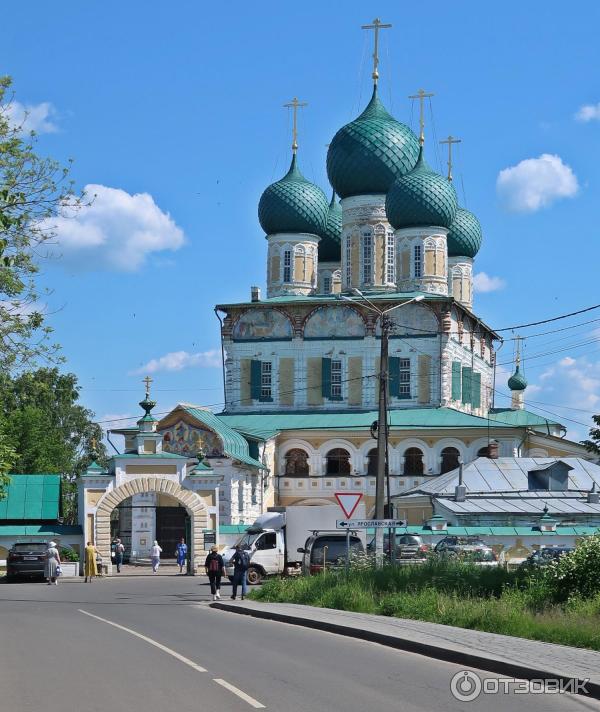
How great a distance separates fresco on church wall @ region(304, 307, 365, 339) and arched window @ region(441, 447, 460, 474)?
627cm

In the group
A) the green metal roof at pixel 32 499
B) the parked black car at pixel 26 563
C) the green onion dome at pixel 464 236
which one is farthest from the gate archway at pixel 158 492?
the green onion dome at pixel 464 236

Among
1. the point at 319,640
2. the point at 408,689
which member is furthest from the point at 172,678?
the point at 319,640

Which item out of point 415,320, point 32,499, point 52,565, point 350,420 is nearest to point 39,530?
point 32,499

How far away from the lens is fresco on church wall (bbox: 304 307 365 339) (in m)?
55.7

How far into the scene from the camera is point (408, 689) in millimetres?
11805

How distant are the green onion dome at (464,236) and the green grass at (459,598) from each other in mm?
38392

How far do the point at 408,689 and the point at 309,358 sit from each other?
44291 millimetres

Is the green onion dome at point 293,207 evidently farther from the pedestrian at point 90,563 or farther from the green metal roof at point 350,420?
the pedestrian at point 90,563

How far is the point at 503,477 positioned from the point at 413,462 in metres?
9.25

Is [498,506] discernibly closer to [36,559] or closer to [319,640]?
[36,559]

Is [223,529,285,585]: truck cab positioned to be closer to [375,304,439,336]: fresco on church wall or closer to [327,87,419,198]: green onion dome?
[375,304,439,336]: fresco on church wall

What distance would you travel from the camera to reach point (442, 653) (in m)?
14.4

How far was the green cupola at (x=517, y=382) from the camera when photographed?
72.2m

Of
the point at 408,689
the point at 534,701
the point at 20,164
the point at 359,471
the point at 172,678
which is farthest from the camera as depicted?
the point at 359,471
